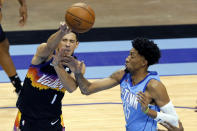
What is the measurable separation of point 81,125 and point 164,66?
309 centimetres

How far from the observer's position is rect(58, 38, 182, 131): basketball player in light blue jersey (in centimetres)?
436

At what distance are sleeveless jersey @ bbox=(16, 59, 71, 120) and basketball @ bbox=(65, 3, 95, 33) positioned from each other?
438 mm

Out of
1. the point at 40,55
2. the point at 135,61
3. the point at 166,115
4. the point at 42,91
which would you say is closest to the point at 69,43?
the point at 40,55

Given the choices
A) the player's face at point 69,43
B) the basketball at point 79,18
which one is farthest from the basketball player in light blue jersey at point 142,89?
the basketball at point 79,18

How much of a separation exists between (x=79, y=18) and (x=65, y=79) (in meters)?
0.65

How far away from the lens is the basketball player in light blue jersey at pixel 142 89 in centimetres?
436

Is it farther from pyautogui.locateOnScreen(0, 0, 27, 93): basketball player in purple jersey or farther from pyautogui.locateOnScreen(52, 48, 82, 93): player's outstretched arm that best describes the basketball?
pyautogui.locateOnScreen(0, 0, 27, 93): basketball player in purple jersey

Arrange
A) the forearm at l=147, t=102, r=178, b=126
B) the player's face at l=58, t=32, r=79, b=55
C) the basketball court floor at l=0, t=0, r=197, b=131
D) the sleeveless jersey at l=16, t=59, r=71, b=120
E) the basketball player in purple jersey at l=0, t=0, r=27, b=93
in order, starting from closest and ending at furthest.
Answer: the forearm at l=147, t=102, r=178, b=126 < the player's face at l=58, t=32, r=79, b=55 < the sleeveless jersey at l=16, t=59, r=71, b=120 < the basketball court floor at l=0, t=0, r=197, b=131 < the basketball player in purple jersey at l=0, t=0, r=27, b=93

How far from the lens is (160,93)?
14.3 feet

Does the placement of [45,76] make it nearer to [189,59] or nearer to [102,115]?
[102,115]

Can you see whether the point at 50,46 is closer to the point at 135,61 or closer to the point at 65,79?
the point at 65,79

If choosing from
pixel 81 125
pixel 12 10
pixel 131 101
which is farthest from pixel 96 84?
pixel 12 10

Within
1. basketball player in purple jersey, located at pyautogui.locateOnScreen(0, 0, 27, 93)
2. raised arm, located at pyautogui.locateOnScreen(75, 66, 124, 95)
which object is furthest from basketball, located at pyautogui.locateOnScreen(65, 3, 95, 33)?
basketball player in purple jersey, located at pyautogui.locateOnScreen(0, 0, 27, 93)

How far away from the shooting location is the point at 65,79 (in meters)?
Answer: 4.51
